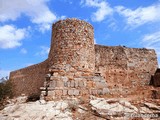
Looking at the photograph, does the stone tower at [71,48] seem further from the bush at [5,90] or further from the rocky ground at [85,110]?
the bush at [5,90]

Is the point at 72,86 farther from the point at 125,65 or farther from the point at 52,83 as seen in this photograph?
the point at 125,65

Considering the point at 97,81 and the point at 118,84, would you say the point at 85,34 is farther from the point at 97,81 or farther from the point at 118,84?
the point at 118,84

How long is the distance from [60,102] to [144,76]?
369 inches

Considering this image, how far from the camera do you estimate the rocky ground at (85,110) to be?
794cm

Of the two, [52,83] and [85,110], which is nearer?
[85,110]

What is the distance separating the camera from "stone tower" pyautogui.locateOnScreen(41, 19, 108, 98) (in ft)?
32.9

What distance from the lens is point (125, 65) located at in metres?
15.9

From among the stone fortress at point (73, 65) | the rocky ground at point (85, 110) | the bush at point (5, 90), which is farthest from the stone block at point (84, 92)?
the bush at point (5, 90)

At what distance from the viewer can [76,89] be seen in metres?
10.0

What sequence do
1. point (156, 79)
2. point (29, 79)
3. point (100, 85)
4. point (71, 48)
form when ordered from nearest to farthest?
point (100, 85), point (71, 48), point (156, 79), point (29, 79)

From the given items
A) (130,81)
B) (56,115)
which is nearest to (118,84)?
(130,81)

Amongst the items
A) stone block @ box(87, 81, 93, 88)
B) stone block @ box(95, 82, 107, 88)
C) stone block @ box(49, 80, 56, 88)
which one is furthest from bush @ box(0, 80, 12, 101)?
stone block @ box(95, 82, 107, 88)

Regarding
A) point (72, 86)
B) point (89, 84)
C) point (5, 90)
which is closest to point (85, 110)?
point (72, 86)

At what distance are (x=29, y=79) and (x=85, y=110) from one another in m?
13.9
